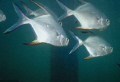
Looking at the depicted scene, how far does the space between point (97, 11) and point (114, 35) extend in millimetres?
14593

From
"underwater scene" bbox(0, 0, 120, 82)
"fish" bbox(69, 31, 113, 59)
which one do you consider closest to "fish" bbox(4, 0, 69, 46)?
"underwater scene" bbox(0, 0, 120, 82)

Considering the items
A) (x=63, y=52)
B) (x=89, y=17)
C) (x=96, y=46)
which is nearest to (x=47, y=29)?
(x=89, y=17)

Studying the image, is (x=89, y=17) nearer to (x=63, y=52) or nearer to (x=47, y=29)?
(x=47, y=29)

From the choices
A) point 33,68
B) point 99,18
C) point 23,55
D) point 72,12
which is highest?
point 72,12

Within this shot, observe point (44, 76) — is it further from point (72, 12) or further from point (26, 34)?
point (72, 12)

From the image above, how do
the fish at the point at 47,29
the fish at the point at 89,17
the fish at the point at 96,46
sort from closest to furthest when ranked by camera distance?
the fish at the point at 47,29, the fish at the point at 89,17, the fish at the point at 96,46

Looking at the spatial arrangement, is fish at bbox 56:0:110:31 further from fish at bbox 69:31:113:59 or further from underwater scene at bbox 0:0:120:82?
fish at bbox 69:31:113:59

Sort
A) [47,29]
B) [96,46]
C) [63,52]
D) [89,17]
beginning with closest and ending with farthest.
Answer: [47,29] < [89,17] < [96,46] < [63,52]

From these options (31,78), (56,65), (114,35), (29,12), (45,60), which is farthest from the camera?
(114,35)

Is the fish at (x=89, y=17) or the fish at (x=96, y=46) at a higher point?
the fish at (x=89, y=17)

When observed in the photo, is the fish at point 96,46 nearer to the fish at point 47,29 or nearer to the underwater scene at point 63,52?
the underwater scene at point 63,52

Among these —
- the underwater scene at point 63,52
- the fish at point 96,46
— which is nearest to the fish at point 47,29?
the underwater scene at point 63,52

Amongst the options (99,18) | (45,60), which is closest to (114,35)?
(45,60)

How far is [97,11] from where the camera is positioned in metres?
2.75
